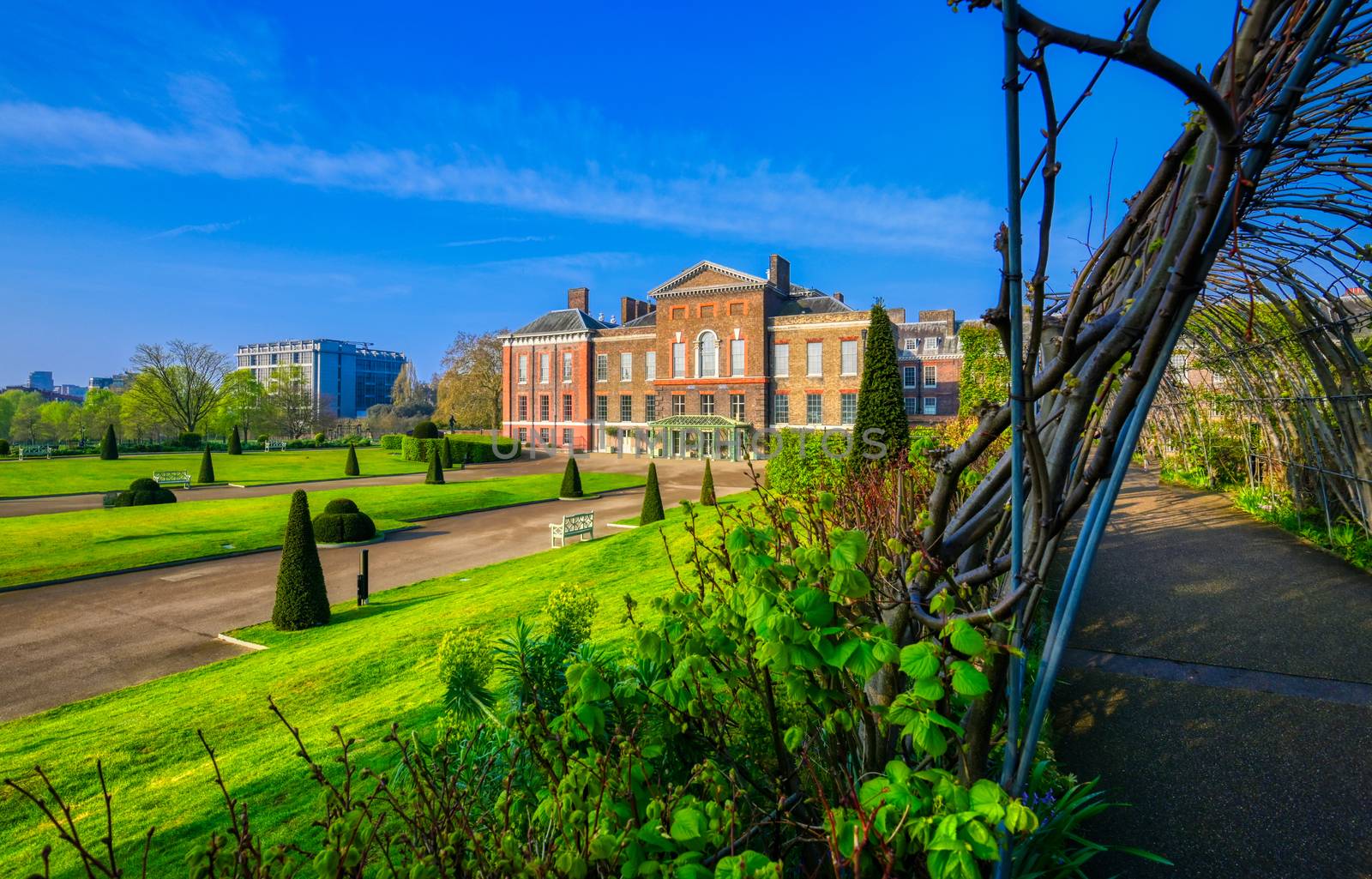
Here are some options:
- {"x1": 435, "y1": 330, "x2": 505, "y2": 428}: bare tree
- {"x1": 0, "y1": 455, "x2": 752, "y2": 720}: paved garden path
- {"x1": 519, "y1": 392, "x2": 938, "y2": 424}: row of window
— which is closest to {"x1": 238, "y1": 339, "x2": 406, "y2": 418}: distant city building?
{"x1": 435, "y1": 330, "x2": 505, "y2": 428}: bare tree

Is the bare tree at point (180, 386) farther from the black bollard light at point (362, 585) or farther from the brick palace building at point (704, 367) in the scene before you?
the black bollard light at point (362, 585)

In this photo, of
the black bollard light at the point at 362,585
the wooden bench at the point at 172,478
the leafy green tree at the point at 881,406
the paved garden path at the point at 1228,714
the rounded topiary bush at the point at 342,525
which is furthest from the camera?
the wooden bench at the point at 172,478

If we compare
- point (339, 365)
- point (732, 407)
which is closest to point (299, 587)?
point (732, 407)

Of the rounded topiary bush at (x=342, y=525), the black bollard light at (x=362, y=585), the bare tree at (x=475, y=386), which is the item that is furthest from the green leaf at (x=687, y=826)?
the bare tree at (x=475, y=386)

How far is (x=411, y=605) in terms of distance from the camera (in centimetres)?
1097

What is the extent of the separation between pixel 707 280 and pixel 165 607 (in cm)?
3694

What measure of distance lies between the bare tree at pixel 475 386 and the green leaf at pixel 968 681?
64.4 meters

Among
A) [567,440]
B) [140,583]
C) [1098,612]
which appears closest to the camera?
[1098,612]

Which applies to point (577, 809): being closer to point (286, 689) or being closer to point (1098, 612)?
point (1098, 612)

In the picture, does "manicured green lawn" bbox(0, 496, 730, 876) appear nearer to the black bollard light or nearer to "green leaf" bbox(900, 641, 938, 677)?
the black bollard light

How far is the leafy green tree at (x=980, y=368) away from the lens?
1738 cm

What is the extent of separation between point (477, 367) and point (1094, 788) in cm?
6419

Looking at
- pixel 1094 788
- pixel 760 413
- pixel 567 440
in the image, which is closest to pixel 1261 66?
pixel 1094 788

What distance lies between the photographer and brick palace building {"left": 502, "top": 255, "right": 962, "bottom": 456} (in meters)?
42.0
